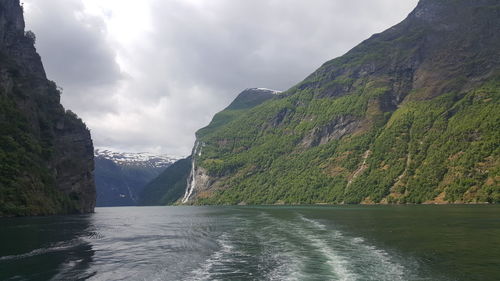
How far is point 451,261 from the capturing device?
3459 centimetres

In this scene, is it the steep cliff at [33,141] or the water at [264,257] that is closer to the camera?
the water at [264,257]

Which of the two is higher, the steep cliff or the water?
the steep cliff

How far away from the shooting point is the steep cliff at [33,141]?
10950 centimetres

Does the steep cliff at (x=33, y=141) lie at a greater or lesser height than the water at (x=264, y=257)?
greater

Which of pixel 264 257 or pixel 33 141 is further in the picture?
pixel 33 141

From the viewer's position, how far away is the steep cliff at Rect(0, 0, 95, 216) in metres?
110

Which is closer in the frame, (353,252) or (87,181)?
(353,252)

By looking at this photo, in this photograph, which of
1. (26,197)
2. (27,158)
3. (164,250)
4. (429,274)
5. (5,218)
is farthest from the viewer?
(27,158)

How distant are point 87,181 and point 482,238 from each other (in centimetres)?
17480

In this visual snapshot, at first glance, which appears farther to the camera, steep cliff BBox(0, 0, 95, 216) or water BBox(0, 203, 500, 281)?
steep cliff BBox(0, 0, 95, 216)

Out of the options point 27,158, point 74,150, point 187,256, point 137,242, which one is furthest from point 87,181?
point 187,256

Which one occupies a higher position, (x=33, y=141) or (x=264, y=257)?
(x=33, y=141)

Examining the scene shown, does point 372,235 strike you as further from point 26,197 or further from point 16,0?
point 16,0

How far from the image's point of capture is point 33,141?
5207 inches
